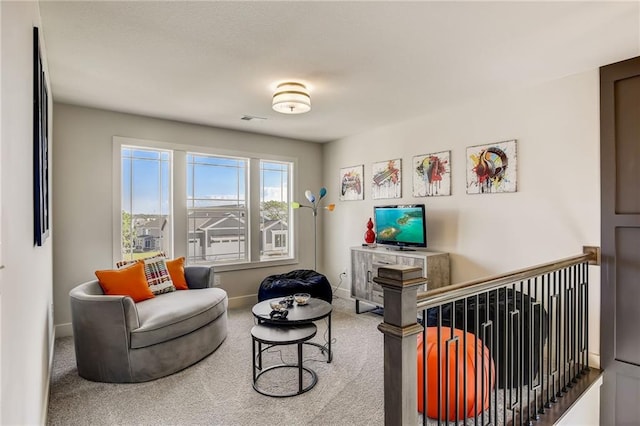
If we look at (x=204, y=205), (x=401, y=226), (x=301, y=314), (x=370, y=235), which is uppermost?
(x=204, y=205)

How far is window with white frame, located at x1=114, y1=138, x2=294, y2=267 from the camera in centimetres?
427

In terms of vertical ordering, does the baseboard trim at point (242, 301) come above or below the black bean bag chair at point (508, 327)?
below

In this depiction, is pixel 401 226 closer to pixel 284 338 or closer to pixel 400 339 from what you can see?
pixel 284 338

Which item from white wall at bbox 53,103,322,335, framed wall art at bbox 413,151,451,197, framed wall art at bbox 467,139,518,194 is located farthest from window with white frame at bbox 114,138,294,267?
framed wall art at bbox 467,139,518,194

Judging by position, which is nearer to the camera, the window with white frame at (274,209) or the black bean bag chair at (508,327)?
the black bean bag chair at (508,327)

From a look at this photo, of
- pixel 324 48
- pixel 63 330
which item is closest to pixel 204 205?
pixel 63 330

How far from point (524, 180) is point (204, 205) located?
12.3 ft

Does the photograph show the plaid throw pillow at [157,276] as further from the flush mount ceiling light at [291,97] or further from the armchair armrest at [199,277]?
the flush mount ceiling light at [291,97]

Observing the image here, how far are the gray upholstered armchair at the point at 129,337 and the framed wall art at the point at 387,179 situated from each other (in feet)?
9.18

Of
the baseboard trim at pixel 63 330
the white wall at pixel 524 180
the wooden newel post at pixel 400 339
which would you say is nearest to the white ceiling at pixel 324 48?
the white wall at pixel 524 180

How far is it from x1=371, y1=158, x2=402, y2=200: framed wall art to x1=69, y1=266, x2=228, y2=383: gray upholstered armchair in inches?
110

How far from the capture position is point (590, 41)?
2461 mm

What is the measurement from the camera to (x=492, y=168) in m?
3.63

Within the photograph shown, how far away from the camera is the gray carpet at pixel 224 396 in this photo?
2.29 metres
